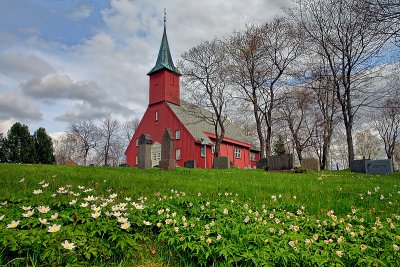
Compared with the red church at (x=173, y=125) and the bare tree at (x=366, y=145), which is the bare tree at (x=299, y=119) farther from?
the bare tree at (x=366, y=145)

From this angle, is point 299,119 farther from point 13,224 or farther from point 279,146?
point 13,224

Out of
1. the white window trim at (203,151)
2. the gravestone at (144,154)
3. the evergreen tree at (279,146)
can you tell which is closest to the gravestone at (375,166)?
the gravestone at (144,154)

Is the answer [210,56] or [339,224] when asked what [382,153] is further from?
[339,224]

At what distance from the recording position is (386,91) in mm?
22656

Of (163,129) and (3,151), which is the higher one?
(163,129)

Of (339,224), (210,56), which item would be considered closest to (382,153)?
(210,56)

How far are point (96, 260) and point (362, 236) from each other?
3165 millimetres

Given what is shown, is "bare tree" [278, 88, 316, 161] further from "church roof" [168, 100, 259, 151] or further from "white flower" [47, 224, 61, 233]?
"white flower" [47, 224, 61, 233]

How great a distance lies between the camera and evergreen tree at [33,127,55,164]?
3859cm

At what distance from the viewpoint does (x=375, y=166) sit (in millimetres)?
18406

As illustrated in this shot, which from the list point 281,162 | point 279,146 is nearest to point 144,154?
point 281,162

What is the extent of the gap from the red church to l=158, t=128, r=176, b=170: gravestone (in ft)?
58.3

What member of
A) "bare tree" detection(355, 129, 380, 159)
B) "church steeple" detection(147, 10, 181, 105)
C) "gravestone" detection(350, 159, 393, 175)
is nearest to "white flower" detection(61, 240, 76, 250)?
"gravestone" detection(350, 159, 393, 175)

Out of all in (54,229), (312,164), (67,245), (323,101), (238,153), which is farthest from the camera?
(238,153)
